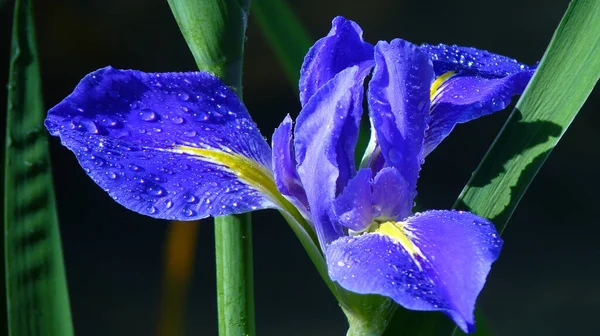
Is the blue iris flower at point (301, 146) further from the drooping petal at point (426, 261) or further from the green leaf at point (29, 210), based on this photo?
the green leaf at point (29, 210)

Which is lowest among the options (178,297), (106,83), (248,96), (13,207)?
(178,297)

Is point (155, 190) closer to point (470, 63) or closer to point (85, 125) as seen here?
point (85, 125)

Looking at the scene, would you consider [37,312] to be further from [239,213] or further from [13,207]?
[239,213]

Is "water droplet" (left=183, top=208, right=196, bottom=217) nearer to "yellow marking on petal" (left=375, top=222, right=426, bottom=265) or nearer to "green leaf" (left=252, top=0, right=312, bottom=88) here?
"yellow marking on petal" (left=375, top=222, right=426, bottom=265)

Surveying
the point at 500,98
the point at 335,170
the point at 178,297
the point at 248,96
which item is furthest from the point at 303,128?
the point at 248,96

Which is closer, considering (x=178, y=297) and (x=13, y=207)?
(x=13, y=207)

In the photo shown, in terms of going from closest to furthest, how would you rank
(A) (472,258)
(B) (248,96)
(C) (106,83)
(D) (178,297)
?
(A) (472,258) → (C) (106,83) → (D) (178,297) → (B) (248,96)

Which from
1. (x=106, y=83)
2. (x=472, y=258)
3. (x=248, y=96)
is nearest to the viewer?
(x=472, y=258)

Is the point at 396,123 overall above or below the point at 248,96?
above
